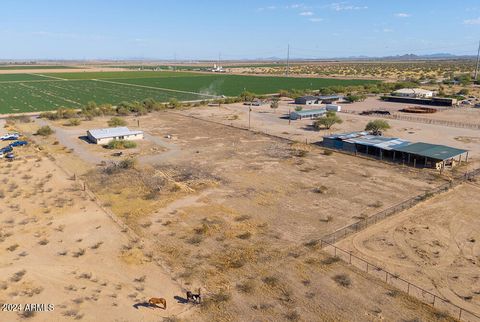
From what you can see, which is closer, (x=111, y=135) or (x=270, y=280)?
(x=270, y=280)

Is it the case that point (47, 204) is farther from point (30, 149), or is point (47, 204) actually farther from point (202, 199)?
point (30, 149)

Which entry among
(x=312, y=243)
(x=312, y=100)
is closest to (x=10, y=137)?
(x=312, y=243)

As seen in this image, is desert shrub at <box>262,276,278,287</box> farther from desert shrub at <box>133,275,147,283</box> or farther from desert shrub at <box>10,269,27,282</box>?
desert shrub at <box>10,269,27,282</box>

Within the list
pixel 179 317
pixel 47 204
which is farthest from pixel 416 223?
pixel 47 204

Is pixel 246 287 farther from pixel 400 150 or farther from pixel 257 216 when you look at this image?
pixel 400 150

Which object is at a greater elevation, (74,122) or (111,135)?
(111,135)

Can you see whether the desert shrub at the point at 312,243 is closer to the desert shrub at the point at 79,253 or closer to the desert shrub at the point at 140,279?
the desert shrub at the point at 140,279

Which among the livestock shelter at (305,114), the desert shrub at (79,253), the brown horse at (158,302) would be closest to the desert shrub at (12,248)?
the desert shrub at (79,253)
